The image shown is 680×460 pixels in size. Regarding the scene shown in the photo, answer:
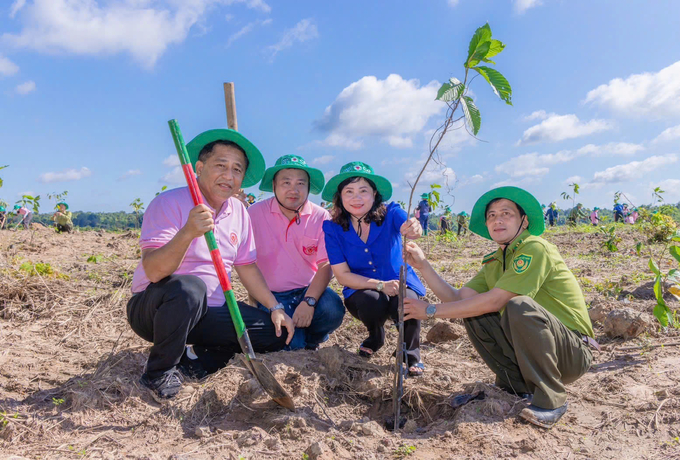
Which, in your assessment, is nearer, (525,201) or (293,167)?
(525,201)

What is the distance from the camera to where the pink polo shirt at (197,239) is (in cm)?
244

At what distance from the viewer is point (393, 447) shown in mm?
1966

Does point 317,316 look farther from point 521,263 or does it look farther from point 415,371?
point 521,263

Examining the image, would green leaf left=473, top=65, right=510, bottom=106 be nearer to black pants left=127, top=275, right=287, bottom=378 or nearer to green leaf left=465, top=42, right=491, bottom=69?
green leaf left=465, top=42, right=491, bottom=69

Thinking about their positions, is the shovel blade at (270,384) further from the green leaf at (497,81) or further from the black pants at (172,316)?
the green leaf at (497,81)

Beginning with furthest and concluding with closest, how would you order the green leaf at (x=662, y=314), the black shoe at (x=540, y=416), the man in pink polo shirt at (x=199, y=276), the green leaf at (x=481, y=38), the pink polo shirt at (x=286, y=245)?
the pink polo shirt at (x=286, y=245), the green leaf at (x=662, y=314), the man in pink polo shirt at (x=199, y=276), the black shoe at (x=540, y=416), the green leaf at (x=481, y=38)

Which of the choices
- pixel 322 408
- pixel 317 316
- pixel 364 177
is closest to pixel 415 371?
pixel 322 408

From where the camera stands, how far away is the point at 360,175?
2.95 m

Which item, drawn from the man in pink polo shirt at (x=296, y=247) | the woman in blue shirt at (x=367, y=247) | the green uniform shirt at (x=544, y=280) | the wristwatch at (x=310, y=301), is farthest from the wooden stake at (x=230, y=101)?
the green uniform shirt at (x=544, y=280)

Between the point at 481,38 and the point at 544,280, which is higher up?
the point at 481,38

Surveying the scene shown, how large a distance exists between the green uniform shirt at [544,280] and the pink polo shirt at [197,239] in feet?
5.07

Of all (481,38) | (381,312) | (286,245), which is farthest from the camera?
(286,245)

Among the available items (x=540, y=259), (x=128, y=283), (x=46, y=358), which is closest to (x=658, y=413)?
(x=540, y=259)

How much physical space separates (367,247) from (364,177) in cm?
46
